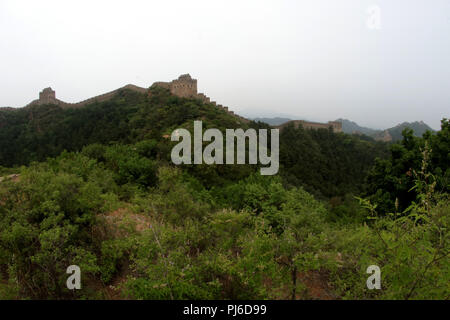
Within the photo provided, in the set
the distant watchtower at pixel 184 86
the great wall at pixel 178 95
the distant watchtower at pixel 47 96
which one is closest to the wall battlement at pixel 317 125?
the great wall at pixel 178 95

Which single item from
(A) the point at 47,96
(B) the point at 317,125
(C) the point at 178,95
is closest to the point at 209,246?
(C) the point at 178,95

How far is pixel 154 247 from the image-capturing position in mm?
4047

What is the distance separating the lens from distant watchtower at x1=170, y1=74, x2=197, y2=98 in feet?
140

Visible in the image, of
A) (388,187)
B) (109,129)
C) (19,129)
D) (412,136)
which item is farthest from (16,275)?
(19,129)

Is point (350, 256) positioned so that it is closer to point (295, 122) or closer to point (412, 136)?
point (412, 136)

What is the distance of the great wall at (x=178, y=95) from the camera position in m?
42.8

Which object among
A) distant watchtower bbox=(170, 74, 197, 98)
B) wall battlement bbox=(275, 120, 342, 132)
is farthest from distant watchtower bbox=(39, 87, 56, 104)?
wall battlement bbox=(275, 120, 342, 132)

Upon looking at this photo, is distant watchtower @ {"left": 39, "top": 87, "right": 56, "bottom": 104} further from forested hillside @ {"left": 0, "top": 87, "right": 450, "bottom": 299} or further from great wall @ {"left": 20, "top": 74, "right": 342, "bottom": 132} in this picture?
forested hillside @ {"left": 0, "top": 87, "right": 450, "bottom": 299}

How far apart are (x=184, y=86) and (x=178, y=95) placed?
1893 millimetres

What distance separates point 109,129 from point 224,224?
3277cm

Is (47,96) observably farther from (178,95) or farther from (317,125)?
(317,125)

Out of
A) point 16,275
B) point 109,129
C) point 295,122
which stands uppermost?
point 295,122

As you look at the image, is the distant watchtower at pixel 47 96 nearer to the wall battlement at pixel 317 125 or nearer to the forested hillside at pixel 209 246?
the wall battlement at pixel 317 125
